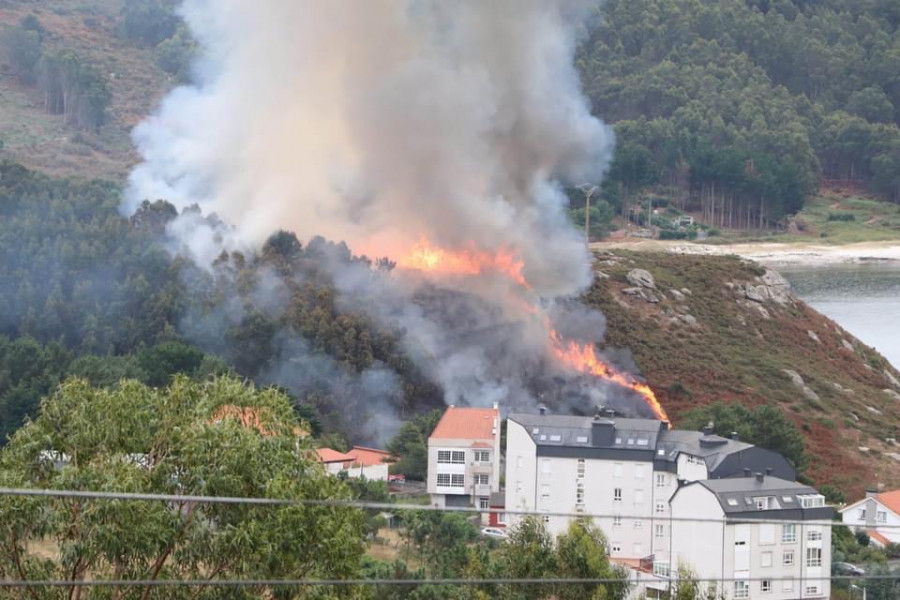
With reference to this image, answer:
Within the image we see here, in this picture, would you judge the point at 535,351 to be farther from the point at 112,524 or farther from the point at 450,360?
the point at 112,524

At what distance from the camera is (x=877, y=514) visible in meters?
40.2

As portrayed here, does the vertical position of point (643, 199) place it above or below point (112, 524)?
above

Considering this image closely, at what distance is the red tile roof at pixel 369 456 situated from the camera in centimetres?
4359

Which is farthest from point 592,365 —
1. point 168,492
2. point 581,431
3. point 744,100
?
point 744,100

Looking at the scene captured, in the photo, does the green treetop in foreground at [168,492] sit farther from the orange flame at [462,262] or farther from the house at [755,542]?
the orange flame at [462,262]

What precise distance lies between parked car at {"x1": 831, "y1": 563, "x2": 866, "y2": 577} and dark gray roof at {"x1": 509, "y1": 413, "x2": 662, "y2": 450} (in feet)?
17.6

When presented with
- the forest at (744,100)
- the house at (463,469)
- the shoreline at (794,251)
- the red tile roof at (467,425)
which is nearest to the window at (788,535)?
the house at (463,469)

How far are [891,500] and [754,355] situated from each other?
1974 cm

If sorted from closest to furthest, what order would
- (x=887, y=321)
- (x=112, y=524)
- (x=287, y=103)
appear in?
(x=112, y=524), (x=287, y=103), (x=887, y=321)

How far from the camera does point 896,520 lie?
129 ft

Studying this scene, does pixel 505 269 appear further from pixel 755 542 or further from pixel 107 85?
pixel 107 85

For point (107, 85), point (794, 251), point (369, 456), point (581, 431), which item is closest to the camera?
point (581, 431)

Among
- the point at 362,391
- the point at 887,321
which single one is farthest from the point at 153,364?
the point at 887,321

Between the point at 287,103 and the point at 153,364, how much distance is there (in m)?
18.5
